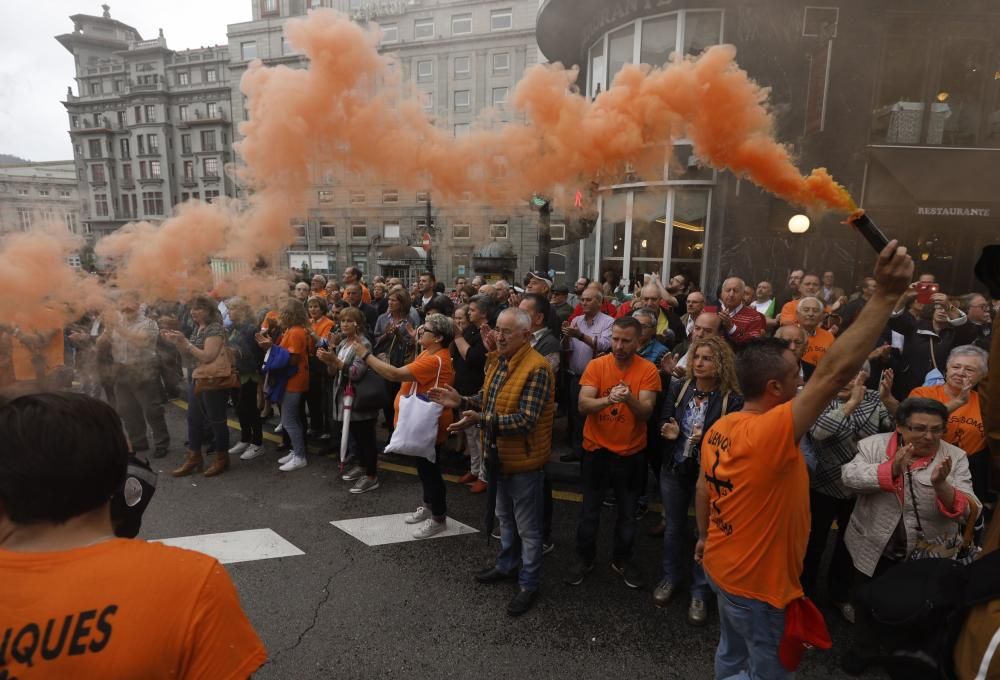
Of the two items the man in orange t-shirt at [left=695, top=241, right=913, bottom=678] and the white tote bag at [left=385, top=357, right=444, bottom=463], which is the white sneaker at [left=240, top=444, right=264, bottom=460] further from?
the man in orange t-shirt at [left=695, top=241, right=913, bottom=678]

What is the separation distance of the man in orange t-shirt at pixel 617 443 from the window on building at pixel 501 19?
2171 centimetres

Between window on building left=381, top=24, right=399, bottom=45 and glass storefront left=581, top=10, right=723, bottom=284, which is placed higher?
window on building left=381, top=24, right=399, bottom=45

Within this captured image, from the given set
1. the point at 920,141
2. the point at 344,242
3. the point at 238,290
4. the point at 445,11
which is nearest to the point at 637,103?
the point at 238,290

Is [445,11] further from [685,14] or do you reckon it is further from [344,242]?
[344,242]

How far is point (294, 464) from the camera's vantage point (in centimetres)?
584

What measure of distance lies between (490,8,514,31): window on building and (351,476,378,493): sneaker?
2138 centimetres

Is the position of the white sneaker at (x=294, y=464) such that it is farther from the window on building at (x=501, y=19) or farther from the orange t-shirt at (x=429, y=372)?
the window on building at (x=501, y=19)

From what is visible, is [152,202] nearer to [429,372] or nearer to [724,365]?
[429,372]

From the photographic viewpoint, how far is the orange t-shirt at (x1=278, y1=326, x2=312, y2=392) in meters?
5.83

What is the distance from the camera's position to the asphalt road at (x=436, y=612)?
289cm

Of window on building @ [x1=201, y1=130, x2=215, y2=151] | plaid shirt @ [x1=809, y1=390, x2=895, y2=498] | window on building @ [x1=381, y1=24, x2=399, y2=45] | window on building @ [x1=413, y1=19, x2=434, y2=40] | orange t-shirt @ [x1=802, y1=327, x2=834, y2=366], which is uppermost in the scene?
window on building @ [x1=201, y1=130, x2=215, y2=151]

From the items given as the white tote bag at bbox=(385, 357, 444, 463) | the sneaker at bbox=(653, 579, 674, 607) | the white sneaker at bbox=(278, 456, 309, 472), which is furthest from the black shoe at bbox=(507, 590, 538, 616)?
the white sneaker at bbox=(278, 456, 309, 472)

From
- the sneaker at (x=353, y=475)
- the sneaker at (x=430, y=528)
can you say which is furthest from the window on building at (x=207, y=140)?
the sneaker at (x=430, y=528)

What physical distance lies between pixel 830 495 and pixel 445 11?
18459 millimetres
